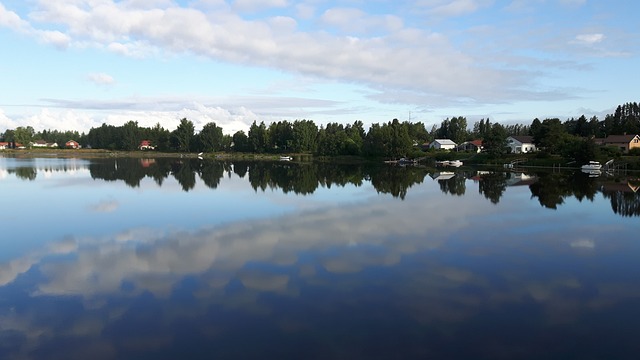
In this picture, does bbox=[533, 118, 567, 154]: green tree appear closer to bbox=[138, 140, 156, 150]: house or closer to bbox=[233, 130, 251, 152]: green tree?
bbox=[233, 130, 251, 152]: green tree

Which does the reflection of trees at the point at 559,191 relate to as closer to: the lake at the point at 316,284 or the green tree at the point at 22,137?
the lake at the point at 316,284

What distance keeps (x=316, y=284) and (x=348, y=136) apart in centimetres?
9645

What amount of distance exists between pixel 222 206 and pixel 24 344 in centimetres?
1657

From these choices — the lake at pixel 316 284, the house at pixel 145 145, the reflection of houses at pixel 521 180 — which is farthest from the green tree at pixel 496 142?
the house at pixel 145 145

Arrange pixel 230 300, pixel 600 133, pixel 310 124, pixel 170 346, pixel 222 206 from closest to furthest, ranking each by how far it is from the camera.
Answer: pixel 170 346 < pixel 230 300 < pixel 222 206 < pixel 600 133 < pixel 310 124

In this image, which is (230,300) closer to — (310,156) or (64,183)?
(64,183)

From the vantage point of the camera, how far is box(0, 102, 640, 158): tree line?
72250 mm

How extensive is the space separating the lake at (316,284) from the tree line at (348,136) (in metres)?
51.6

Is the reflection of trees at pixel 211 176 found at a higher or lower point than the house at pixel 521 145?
lower

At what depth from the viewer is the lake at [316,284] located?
8016 millimetres

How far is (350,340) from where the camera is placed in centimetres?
809

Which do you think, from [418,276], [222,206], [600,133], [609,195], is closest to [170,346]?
[418,276]

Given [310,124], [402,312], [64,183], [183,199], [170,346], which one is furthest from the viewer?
[310,124]

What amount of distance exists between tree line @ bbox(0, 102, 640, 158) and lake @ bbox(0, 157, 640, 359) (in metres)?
51.6
